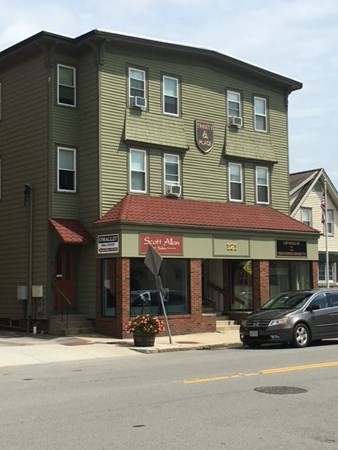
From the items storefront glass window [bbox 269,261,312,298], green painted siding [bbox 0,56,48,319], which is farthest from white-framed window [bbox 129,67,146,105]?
storefront glass window [bbox 269,261,312,298]

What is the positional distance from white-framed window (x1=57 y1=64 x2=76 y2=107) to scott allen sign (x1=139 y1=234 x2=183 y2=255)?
19.0 feet

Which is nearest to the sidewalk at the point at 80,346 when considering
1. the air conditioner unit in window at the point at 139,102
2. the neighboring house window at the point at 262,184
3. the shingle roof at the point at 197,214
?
the shingle roof at the point at 197,214

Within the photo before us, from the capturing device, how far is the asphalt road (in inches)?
274

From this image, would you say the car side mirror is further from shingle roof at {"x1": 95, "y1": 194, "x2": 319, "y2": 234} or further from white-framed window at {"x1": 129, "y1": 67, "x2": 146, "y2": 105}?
white-framed window at {"x1": 129, "y1": 67, "x2": 146, "y2": 105}

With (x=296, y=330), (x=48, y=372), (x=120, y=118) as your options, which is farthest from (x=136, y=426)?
(x=120, y=118)

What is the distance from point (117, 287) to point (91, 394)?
418 inches

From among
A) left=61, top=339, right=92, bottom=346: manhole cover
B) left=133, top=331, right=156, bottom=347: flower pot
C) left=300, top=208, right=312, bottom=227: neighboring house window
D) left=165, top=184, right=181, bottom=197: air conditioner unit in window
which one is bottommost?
left=61, top=339, right=92, bottom=346: manhole cover

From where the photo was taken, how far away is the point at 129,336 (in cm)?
2036

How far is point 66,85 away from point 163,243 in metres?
6.75

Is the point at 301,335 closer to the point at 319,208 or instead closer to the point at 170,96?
the point at 170,96

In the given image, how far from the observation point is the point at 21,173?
23594mm

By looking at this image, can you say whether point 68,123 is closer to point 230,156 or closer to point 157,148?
point 157,148

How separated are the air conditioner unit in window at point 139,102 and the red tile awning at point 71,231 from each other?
15.4 feet

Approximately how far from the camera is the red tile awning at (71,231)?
2128 cm
